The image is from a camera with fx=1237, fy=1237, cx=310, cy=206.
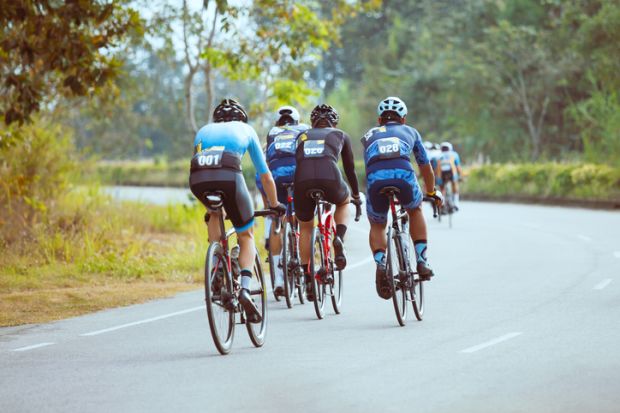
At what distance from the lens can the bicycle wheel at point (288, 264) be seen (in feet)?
41.7

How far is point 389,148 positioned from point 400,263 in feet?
3.46

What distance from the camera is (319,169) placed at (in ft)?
38.7

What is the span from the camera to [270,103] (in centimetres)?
2608

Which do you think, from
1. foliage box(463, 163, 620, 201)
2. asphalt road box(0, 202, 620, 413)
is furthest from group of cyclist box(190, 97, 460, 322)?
foliage box(463, 163, 620, 201)

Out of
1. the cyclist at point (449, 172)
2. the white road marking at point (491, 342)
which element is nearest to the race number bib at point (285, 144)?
the white road marking at point (491, 342)

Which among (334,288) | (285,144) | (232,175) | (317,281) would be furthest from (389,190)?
(232,175)

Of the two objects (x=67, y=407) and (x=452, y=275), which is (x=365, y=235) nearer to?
(x=452, y=275)

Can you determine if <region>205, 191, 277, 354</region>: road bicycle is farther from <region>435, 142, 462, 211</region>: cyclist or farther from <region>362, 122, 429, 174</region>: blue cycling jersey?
<region>435, 142, 462, 211</region>: cyclist

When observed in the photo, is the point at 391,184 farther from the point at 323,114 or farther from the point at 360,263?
the point at 360,263

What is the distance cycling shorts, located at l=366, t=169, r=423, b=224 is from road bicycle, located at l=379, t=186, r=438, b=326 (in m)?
0.06

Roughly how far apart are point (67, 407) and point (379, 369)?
232 centimetres

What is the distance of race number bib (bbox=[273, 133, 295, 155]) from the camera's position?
13.1 m

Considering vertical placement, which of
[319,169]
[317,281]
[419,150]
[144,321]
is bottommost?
[144,321]

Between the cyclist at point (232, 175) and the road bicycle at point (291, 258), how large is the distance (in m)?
2.65
